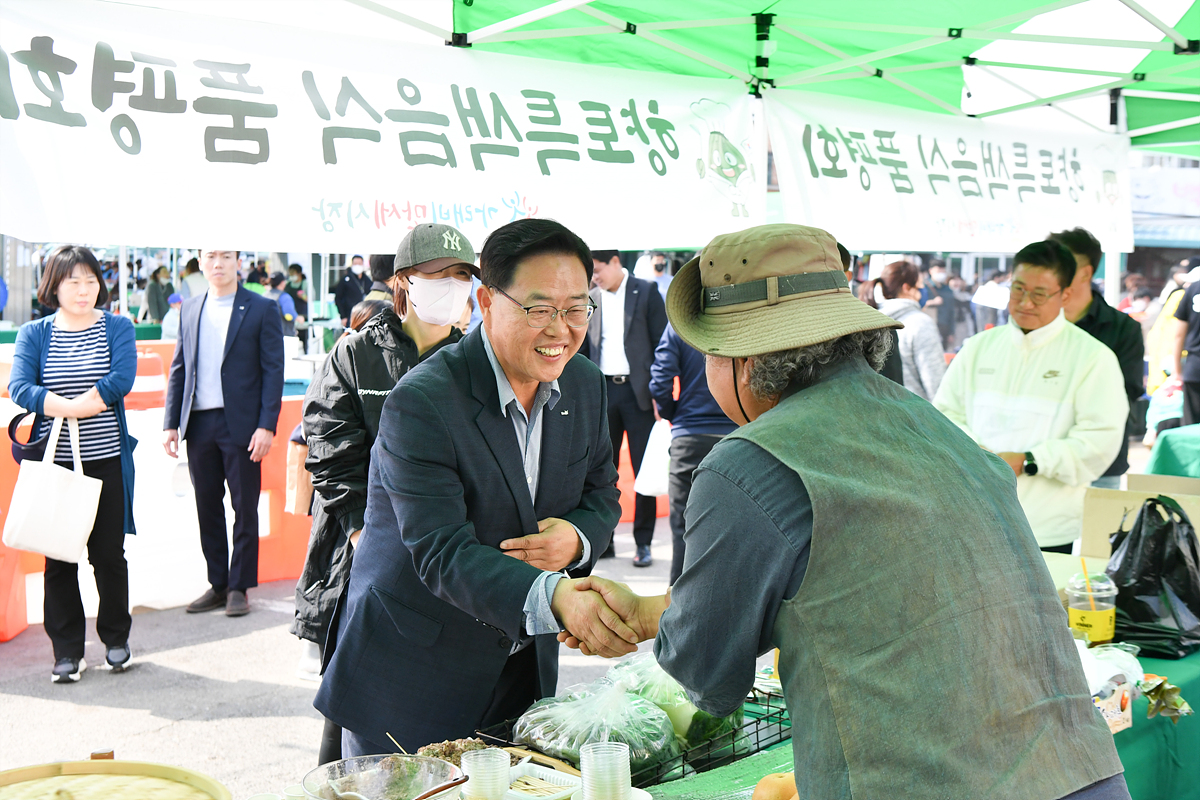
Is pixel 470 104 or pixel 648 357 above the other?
pixel 470 104

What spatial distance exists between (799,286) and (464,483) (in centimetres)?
92

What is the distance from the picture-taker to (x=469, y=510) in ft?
6.98

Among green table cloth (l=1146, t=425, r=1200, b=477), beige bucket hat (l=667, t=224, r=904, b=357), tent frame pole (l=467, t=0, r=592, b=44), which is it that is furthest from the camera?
green table cloth (l=1146, t=425, r=1200, b=477)

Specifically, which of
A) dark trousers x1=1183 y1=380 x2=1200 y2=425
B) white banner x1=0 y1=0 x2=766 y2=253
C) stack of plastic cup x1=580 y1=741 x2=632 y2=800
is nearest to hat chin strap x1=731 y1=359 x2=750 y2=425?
stack of plastic cup x1=580 y1=741 x2=632 y2=800

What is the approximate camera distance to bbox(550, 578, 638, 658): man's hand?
1815 mm

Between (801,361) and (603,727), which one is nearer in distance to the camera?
(801,361)

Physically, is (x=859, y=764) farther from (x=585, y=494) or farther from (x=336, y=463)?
(x=336, y=463)

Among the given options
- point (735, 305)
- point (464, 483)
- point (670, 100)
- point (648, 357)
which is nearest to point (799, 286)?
point (735, 305)

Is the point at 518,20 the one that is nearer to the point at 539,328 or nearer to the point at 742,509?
the point at 539,328

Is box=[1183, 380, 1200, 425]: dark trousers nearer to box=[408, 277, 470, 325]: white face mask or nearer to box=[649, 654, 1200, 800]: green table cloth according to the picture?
box=[649, 654, 1200, 800]: green table cloth

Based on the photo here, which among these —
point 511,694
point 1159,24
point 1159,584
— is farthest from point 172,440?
point 1159,24

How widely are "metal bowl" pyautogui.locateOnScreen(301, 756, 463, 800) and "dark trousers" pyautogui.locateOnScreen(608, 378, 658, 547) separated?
5342 mm

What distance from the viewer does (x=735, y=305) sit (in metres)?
1.51

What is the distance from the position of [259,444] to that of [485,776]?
14.7 feet
